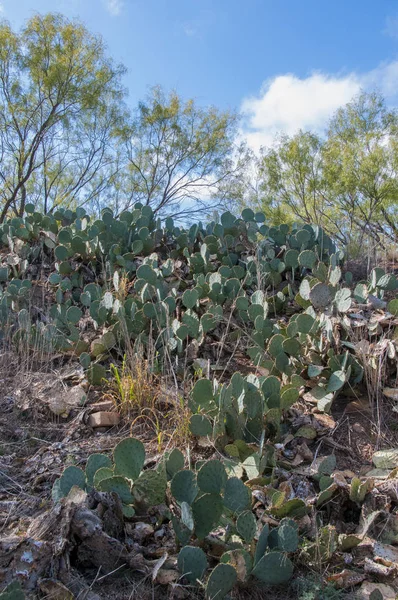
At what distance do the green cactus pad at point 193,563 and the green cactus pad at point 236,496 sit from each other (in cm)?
32

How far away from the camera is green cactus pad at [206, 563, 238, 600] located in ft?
5.46

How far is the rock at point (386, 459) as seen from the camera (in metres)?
2.52

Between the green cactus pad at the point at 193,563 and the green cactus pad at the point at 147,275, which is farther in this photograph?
the green cactus pad at the point at 147,275

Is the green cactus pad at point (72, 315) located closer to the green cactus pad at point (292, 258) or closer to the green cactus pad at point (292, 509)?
the green cactus pad at point (292, 258)

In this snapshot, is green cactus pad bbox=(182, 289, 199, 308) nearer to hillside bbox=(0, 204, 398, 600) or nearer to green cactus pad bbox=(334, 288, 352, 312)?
hillside bbox=(0, 204, 398, 600)

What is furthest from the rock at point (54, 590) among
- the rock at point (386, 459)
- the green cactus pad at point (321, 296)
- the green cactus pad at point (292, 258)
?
the green cactus pad at point (292, 258)

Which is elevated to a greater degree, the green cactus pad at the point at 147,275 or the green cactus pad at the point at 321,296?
the green cactus pad at the point at 147,275

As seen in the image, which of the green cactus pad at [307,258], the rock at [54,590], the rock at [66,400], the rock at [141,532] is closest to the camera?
the rock at [54,590]

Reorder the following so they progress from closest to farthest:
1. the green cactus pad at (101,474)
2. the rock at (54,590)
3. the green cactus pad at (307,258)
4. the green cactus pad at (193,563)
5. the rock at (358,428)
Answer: the rock at (54,590)
the green cactus pad at (193,563)
the green cactus pad at (101,474)
the rock at (358,428)
the green cactus pad at (307,258)

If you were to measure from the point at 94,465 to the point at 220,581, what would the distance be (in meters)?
0.78

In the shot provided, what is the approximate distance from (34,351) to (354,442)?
2190 mm

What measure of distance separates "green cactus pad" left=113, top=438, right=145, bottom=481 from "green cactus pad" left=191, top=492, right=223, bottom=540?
12.7 inches

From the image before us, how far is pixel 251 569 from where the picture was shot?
179cm

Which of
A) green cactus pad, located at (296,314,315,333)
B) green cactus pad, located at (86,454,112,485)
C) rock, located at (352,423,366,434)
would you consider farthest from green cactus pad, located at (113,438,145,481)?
green cactus pad, located at (296,314,315,333)
